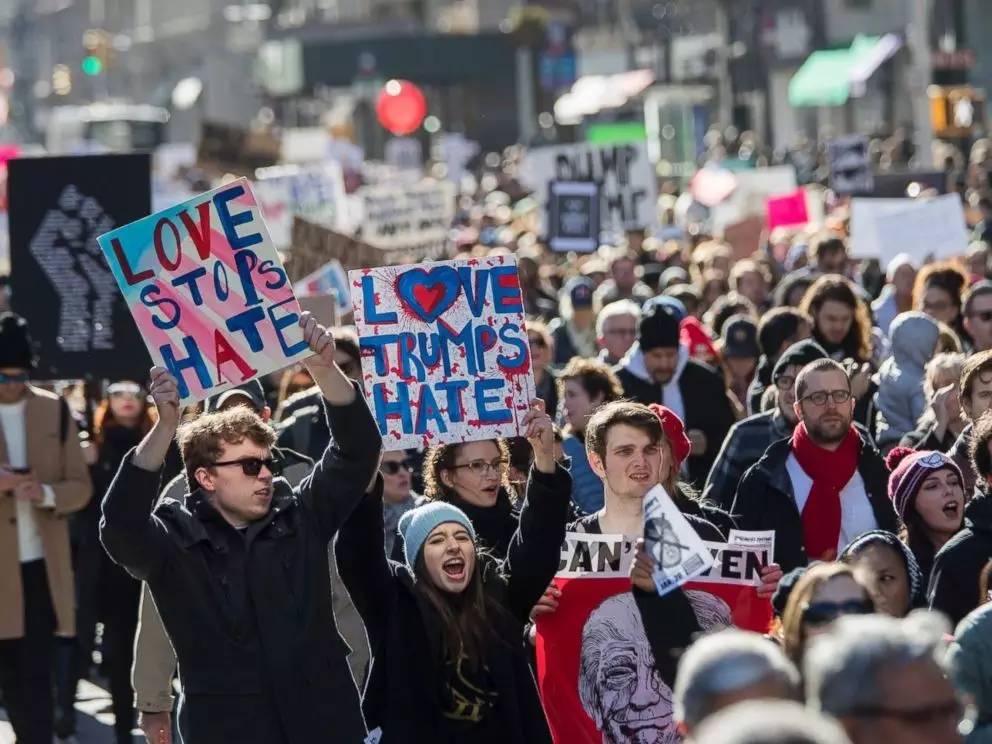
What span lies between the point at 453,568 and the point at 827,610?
166 cm

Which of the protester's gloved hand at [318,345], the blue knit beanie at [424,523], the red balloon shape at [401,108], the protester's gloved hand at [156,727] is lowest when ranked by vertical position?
the protester's gloved hand at [156,727]

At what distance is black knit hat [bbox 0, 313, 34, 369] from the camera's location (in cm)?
931

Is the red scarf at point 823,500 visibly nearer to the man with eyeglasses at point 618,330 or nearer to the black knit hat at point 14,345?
the black knit hat at point 14,345

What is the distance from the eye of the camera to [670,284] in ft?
50.6

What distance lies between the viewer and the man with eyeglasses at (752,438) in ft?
27.5

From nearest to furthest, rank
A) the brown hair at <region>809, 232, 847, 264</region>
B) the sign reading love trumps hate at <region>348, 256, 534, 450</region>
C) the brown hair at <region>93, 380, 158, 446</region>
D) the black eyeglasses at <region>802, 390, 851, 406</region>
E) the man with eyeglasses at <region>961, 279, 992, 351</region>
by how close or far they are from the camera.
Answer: the sign reading love trumps hate at <region>348, 256, 534, 450</region> < the black eyeglasses at <region>802, 390, 851, 406</region> < the brown hair at <region>93, 380, 158, 446</region> < the man with eyeglasses at <region>961, 279, 992, 351</region> < the brown hair at <region>809, 232, 847, 264</region>

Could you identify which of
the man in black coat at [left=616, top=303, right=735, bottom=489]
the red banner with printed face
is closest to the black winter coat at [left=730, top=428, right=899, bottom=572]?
the red banner with printed face

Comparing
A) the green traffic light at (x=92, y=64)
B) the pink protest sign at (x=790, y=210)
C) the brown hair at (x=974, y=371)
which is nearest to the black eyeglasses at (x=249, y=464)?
the brown hair at (x=974, y=371)

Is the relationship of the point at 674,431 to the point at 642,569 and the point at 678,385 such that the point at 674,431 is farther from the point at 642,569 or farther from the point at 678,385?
the point at 678,385

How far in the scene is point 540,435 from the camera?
650cm

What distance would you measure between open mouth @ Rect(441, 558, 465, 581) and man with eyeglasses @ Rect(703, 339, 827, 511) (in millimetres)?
2287

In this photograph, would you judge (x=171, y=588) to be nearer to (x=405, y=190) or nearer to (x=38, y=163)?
(x=38, y=163)

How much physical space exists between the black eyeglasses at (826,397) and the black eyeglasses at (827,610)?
3.13 m

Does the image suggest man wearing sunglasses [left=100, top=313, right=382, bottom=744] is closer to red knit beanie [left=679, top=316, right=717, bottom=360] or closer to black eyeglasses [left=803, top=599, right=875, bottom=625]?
black eyeglasses [left=803, top=599, right=875, bottom=625]
